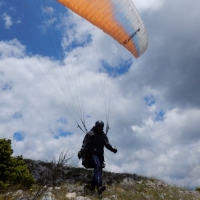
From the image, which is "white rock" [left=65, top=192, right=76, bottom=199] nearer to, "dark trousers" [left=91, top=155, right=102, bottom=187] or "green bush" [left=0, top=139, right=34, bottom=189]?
"dark trousers" [left=91, top=155, right=102, bottom=187]

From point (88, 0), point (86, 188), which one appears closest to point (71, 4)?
point (88, 0)

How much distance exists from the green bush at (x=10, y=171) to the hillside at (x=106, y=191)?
374 mm

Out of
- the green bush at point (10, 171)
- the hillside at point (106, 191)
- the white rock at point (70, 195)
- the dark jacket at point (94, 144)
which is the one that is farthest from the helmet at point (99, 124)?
the green bush at point (10, 171)

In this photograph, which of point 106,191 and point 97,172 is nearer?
point 97,172

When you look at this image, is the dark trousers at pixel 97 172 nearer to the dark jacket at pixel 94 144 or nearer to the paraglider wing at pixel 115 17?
the dark jacket at pixel 94 144

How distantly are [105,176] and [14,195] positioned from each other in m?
4.57

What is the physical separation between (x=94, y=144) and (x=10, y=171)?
10.7ft

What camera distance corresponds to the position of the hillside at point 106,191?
1018 cm

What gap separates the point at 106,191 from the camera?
36.8 ft

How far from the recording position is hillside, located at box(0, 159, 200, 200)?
10.2 metres

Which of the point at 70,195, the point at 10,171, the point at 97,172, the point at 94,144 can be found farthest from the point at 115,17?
the point at 10,171

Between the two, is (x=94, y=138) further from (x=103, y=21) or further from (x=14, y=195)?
(x=103, y=21)

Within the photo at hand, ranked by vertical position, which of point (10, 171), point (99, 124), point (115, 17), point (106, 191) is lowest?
point (106, 191)

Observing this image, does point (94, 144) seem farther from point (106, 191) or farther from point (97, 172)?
point (106, 191)
